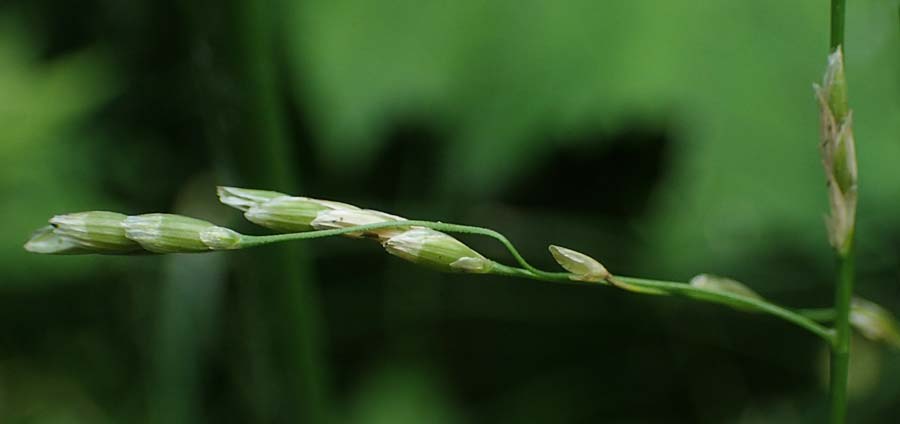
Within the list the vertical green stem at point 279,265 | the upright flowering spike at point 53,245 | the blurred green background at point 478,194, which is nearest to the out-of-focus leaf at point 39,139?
the blurred green background at point 478,194

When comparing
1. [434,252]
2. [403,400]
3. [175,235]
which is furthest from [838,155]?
[403,400]

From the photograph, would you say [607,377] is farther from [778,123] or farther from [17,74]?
[17,74]

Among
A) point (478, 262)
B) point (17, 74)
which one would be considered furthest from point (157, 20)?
point (478, 262)

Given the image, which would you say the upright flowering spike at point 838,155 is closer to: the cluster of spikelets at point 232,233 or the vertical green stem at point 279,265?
the cluster of spikelets at point 232,233

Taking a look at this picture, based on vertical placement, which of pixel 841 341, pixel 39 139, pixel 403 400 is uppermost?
pixel 39 139

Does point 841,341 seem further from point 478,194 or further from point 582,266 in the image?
point 478,194

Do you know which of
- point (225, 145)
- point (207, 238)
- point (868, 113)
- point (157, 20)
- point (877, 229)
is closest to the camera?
point (207, 238)

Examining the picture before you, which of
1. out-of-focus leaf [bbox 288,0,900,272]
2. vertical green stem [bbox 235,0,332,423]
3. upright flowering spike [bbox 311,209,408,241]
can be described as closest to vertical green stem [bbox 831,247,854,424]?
upright flowering spike [bbox 311,209,408,241]
